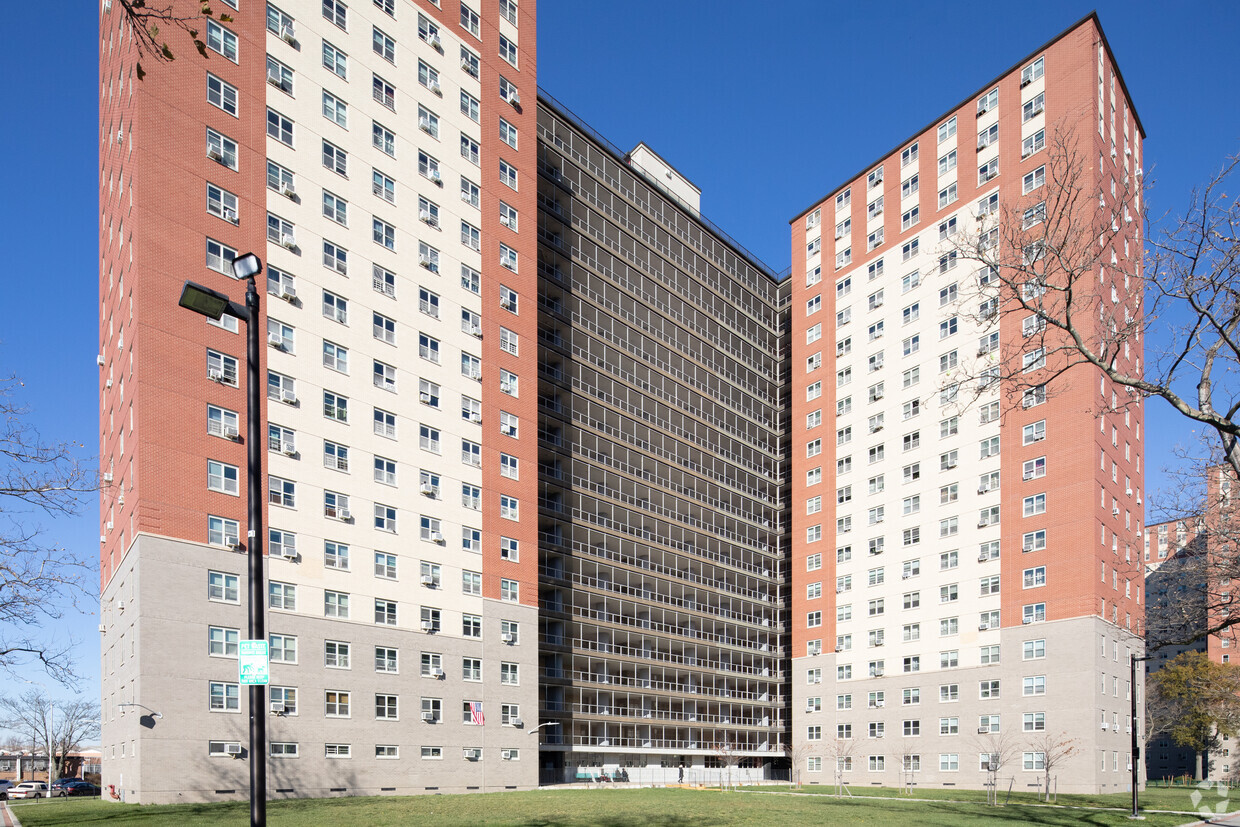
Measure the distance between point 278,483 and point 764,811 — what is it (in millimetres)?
30636

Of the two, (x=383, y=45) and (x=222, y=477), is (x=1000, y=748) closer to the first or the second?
(x=222, y=477)

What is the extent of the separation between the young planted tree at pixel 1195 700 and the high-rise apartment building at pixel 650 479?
43.3 m

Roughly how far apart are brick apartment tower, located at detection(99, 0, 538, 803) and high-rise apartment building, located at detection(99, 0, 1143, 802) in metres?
0.24

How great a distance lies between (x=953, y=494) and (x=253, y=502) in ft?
236

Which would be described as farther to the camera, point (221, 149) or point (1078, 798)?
point (1078, 798)

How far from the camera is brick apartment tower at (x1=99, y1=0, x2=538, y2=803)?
4575 cm

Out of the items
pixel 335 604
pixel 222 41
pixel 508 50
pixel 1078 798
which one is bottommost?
pixel 1078 798

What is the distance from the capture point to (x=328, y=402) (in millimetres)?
53531

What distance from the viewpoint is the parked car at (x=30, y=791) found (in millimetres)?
73438

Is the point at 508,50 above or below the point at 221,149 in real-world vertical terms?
above

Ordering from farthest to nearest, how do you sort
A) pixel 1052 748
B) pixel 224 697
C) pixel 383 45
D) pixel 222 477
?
pixel 1052 748 → pixel 383 45 → pixel 222 477 → pixel 224 697

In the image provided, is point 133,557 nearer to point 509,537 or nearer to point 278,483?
point 278,483

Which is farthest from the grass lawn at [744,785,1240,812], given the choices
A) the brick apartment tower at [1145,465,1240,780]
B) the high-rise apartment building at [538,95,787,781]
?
the brick apartment tower at [1145,465,1240,780]

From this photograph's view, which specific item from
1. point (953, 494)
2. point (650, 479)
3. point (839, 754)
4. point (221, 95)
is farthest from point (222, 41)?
point (839, 754)
